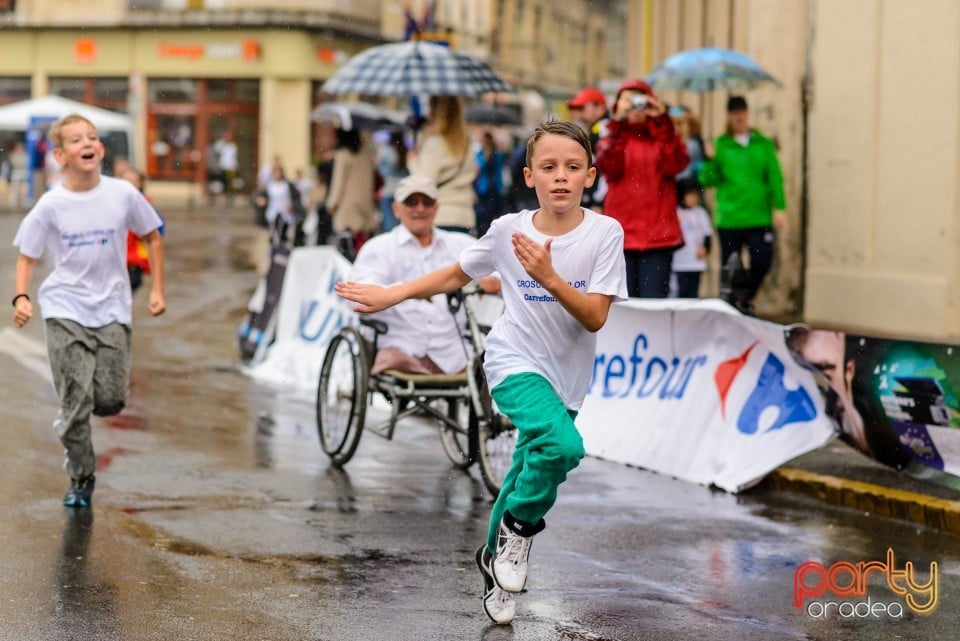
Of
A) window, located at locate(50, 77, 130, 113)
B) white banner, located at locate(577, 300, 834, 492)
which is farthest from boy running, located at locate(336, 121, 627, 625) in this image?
window, located at locate(50, 77, 130, 113)

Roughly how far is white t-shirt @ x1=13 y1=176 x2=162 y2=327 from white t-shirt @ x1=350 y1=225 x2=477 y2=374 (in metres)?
1.50

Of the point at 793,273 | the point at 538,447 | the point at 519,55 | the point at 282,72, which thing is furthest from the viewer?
the point at 519,55

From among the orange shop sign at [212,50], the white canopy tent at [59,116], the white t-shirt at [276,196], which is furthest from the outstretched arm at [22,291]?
the orange shop sign at [212,50]

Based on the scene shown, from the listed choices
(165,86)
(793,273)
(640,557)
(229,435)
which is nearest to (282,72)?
(165,86)

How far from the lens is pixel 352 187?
18172mm

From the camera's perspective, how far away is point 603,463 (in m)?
9.70

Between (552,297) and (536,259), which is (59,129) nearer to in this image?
(552,297)

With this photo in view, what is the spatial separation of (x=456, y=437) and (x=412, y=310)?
0.76 m

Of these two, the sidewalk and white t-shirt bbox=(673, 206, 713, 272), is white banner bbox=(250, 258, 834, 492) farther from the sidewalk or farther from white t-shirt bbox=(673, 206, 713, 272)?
white t-shirt bbox=(673, 206, 713, 272)

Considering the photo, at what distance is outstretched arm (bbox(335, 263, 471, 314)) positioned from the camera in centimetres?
604

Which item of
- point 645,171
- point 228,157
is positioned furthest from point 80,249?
point 228,157

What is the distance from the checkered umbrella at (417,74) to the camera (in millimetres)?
14039

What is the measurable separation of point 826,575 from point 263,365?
7354 mm

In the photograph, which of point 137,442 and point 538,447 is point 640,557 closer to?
point 538,447
